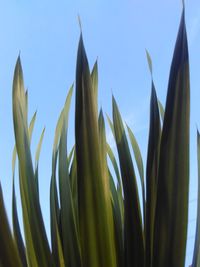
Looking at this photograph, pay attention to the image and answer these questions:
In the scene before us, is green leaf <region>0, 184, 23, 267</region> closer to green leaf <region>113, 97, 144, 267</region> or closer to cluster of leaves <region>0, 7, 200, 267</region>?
cluster of leaves <region>0, 7, 200, 267</region>

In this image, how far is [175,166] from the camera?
0.40 metres

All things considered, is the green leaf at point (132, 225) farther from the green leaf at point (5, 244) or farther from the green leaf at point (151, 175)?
the green leaf at point (5, 244)

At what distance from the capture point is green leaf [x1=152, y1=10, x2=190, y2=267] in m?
0.40

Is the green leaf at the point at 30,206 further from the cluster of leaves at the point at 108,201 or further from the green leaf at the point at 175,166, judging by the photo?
the green leaf at the point at 175,166

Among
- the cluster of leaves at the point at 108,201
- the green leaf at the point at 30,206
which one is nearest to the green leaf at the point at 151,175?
the cluster of leaves at the point at 108,201

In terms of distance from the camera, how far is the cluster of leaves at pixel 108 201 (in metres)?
0.40

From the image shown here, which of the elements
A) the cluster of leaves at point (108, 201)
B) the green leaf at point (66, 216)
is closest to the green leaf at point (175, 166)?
the cluster of leaves at point (108, 201)

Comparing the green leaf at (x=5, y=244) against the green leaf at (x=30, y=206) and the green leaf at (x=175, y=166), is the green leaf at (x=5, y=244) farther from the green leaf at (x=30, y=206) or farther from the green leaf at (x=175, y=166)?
the green leaf at (x=175, y=166)

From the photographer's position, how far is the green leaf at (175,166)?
1.30ft

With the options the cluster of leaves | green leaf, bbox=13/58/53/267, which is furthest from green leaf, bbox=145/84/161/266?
green leaf, bbox=13/58/53/267

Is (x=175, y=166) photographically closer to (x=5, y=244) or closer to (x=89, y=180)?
(x=89, y=180)

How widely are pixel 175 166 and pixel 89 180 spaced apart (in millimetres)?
90

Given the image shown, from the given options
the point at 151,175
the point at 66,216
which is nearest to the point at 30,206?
the point at 66,216

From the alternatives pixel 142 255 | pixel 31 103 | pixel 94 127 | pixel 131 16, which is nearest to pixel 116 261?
pixel 142 255
